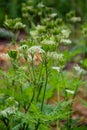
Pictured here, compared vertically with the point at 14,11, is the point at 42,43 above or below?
above

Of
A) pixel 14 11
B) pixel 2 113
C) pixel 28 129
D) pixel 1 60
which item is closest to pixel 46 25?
pixel 28 129

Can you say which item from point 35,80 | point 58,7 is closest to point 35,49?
point 35,80

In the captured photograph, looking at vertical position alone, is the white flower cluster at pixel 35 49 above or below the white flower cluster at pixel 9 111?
above

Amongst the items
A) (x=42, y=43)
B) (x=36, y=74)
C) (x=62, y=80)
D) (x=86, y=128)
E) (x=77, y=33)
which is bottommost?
(x=77, y=33)

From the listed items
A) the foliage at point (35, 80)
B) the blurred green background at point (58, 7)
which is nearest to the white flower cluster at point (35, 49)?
the foliage at point (35, 80)

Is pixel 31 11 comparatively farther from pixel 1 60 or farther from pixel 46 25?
pixel 1 60

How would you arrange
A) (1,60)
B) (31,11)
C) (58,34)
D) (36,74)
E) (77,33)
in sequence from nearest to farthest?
(36,74) → (58,34) → (31,11) → (1,60) → (77,33)

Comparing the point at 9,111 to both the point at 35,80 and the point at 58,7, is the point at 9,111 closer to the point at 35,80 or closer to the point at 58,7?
the point at 35,80

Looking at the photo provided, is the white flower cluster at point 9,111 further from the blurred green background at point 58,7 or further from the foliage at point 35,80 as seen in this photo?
the blurred green background at point 58,7

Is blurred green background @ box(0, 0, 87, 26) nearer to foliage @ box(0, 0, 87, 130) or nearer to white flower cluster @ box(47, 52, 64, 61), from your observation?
foliage @ box(0, 0, 87, 130)
